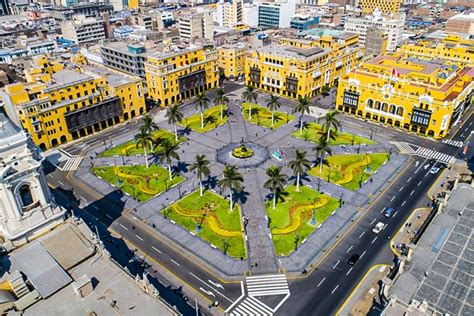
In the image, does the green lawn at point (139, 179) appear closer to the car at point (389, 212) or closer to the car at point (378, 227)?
the car at point (378, 227)

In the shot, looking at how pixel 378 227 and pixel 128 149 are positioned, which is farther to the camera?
pixel 128 149

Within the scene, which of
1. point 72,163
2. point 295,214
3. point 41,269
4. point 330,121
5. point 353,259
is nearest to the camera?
point 41,269

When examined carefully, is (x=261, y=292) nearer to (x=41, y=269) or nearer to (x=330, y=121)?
(x=41, y=269)

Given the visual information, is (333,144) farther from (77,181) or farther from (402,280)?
(77,181)

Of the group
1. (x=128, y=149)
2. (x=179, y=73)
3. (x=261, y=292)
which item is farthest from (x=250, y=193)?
(x=179, y=73)

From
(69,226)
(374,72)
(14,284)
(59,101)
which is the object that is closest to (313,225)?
(69,226)
